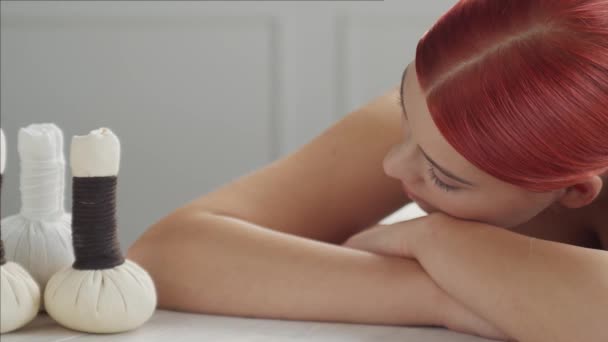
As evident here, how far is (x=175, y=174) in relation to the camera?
3.33 m

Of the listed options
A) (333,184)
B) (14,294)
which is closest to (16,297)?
(14,294)

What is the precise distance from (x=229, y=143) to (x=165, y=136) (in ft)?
0.80

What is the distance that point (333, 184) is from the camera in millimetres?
1178

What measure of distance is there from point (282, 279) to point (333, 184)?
261mm

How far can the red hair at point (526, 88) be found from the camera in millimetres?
811

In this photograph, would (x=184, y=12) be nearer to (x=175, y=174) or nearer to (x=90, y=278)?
(x=175, y=174)

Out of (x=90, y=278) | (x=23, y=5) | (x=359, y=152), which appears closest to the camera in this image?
(x=90, y=278)

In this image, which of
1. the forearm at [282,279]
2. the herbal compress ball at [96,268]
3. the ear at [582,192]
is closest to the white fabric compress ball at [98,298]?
the herbal compress ball at [96,268]

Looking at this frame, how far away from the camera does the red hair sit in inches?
31.9

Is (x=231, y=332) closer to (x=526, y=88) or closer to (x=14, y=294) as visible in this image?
(x=14, y=294)

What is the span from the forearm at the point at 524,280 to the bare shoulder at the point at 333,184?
28 centimetres

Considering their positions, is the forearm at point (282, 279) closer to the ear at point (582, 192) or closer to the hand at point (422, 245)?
the hand at point (422, 245)

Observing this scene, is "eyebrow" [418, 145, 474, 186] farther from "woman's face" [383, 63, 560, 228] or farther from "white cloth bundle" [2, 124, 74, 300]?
"white cloth bundle" [2, 124, 74, 300]

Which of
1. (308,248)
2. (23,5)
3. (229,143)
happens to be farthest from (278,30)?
(308,248)
